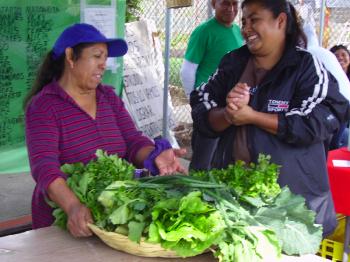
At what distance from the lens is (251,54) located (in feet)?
8.93

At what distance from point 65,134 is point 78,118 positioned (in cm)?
11

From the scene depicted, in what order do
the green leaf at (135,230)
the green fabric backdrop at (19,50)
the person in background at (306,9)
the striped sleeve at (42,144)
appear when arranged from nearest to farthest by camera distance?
1. the green leaf at (135,230)
2. the striped sleeve at (42,144)
3. the green fabric backdrop at (19,50)
4. the person in background at (306,9)

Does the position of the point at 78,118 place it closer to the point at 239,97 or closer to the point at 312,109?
the point at 239,97

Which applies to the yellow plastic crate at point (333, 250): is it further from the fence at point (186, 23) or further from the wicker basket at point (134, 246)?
the fence at point (186, 23)

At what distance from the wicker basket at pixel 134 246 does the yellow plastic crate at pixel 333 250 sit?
6.73 feet

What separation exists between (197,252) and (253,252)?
180mm

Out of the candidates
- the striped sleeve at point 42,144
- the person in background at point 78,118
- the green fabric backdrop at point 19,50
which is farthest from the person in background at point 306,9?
the striped sleeve at point 42,144

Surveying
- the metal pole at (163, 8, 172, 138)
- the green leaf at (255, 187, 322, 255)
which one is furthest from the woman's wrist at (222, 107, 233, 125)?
the metal pole at (163, 8, 172, 138)

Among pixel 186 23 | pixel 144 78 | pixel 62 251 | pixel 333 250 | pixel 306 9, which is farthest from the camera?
pixel 186 23

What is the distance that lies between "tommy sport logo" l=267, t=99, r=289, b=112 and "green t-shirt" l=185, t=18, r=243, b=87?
216 centimetres

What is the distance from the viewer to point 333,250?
3545 millimetres

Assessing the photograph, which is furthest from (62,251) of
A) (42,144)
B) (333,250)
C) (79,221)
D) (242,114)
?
(333,250)

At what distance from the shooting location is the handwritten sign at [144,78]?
477 cm

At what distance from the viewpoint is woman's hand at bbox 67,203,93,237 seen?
6.32ft
